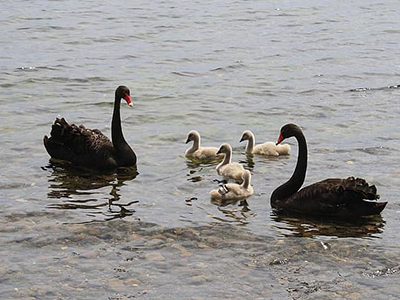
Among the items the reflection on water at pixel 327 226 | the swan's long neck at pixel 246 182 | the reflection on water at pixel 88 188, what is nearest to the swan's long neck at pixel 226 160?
the reflection on water at pixel 88 188

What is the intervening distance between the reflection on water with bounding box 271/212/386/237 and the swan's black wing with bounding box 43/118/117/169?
8.12 ft

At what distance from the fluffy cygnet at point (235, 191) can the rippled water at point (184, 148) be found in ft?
0.41

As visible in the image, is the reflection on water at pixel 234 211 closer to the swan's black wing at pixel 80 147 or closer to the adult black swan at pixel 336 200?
the adult black swan at pixel 336 200

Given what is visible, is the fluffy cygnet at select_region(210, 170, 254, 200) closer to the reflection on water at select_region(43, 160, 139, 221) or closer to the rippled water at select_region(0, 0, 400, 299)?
the rippled water at select_region(0, 0, 400, 299)

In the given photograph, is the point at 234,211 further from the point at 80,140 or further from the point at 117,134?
the point at 80,140

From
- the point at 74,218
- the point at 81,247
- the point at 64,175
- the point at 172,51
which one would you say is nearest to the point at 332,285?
the point at 81,247

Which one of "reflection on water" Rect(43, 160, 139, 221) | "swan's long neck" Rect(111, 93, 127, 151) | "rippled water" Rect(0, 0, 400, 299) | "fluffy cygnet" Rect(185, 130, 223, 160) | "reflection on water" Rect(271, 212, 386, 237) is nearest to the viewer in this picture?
"rippled water" Rect(0, 0, 400, 299)

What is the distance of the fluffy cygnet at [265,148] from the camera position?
10844mm

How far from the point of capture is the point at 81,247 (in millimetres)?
7660

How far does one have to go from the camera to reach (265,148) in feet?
35.6

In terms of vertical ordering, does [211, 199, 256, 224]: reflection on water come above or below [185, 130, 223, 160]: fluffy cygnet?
below

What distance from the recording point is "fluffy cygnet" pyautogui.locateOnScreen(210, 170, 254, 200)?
905cm

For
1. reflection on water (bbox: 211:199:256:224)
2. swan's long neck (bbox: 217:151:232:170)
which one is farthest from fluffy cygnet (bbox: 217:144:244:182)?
reflection on water (bbox: 211:199:256:224)

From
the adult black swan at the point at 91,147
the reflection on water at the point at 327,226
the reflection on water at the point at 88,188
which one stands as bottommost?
the reflection on water at the point at 327,226
